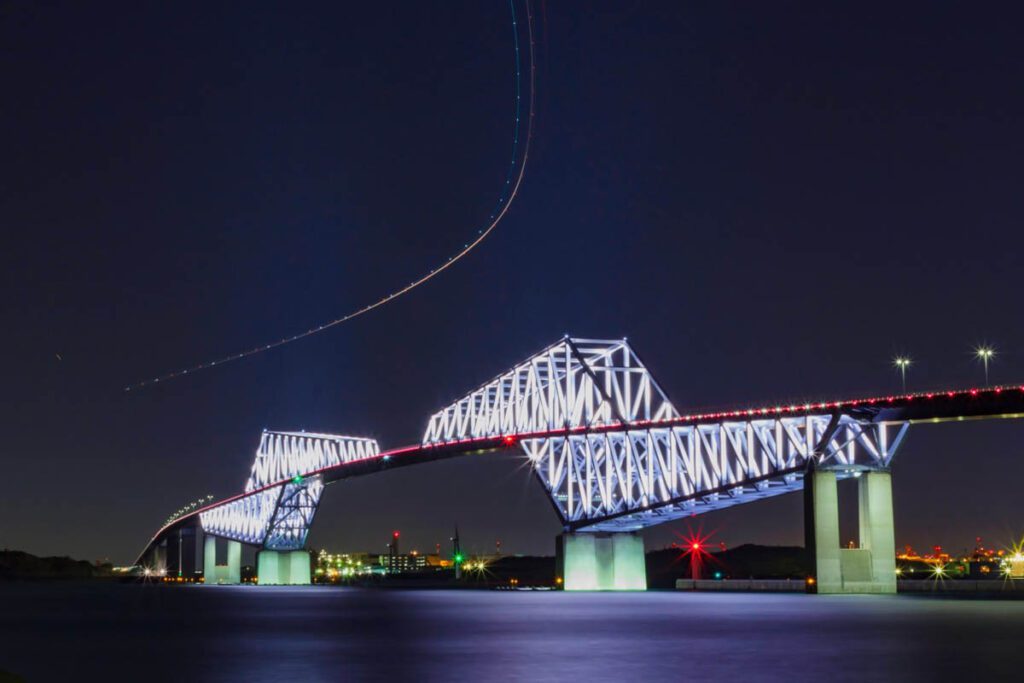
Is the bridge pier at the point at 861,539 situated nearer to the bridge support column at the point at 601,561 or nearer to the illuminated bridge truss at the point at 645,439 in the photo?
the illuminated bridge truss at the point at 645,439

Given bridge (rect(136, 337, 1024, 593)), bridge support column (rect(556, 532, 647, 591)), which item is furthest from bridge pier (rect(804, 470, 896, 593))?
bridge support column (rect(556, 532, 647, 591))

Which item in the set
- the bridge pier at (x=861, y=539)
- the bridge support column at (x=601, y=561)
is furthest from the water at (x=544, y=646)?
the bridge support column at (x=601, y=561)

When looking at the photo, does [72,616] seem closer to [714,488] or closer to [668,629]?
[668,629]

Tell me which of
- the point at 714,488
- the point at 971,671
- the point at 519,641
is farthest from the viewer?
the point at 714,488

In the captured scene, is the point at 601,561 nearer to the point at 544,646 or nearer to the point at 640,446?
the point at 640,446

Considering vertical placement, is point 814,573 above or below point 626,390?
below

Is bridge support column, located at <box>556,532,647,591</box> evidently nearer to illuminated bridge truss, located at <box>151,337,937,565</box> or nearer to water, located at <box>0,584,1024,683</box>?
illuminated bridge truss, located at <box>151,337,937,565</box>

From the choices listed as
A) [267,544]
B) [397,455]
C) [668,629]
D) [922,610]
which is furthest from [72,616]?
[267,544]
